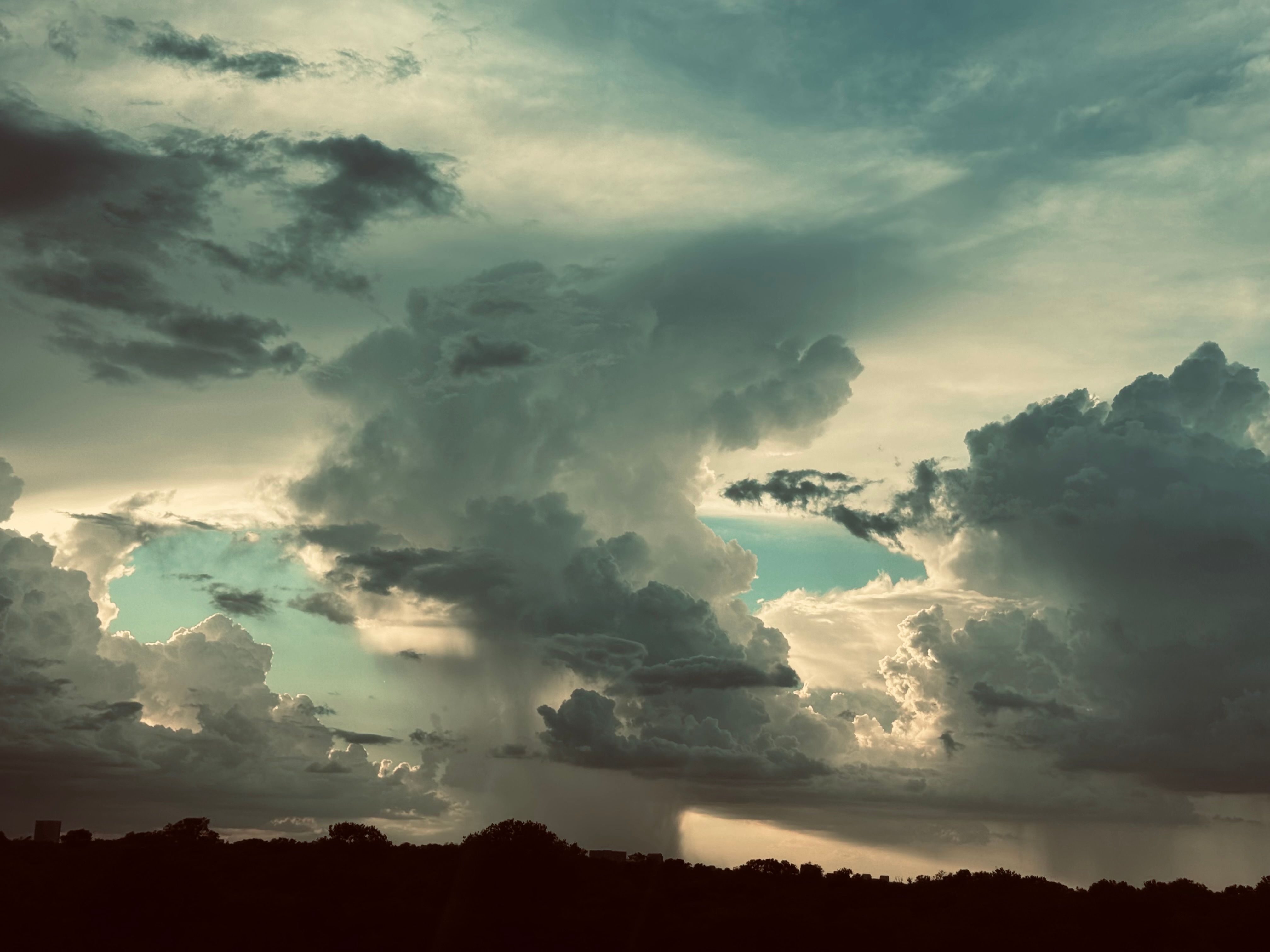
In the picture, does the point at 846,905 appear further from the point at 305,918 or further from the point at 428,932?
the point at 305,918

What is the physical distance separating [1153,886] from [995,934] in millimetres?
27656

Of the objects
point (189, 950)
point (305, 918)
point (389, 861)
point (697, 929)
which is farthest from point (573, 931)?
point (389, 861)

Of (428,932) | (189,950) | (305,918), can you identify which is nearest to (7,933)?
(189,950)

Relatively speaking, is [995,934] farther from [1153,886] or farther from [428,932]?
[428,932]

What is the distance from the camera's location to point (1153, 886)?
15075cm

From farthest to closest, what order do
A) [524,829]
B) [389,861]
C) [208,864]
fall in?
[389,861], [208,864], [524,829]

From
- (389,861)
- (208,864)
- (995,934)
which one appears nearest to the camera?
(995,934)

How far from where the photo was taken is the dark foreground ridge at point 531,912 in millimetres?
139750

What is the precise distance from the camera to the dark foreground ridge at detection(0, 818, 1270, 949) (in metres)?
140

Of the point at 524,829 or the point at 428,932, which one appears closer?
the point at 428,932

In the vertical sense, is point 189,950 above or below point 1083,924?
below

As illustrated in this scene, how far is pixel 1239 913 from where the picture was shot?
14425 centimetres

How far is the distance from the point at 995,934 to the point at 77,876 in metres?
130

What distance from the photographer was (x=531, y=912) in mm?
147625
